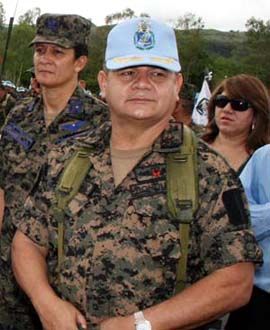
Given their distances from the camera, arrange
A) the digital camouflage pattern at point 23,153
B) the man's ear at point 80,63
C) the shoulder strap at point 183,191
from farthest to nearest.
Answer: the man's ear at point 80,63 → the digital camouflage pattern at point 23,153 → the shoulder strap at point 183,191

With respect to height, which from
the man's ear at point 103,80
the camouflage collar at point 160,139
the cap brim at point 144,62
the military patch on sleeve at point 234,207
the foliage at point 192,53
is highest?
the foliage at point 192,53

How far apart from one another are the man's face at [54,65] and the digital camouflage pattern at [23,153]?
0.12 meters

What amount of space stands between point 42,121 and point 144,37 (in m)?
1.35

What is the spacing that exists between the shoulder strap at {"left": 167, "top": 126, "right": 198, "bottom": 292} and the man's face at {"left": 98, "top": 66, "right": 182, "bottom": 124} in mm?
155

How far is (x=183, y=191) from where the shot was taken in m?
2.08

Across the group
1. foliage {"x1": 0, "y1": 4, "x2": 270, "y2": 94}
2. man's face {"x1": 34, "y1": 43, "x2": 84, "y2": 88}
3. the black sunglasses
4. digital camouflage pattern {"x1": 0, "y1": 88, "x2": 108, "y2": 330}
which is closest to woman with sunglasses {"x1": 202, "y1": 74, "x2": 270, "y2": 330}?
the black sunglasses

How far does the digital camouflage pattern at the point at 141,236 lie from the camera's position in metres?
2.09

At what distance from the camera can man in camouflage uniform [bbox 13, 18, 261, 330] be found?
2072 millimetres

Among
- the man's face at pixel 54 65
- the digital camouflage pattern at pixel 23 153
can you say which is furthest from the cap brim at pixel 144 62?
the man's face at pixel 54 65

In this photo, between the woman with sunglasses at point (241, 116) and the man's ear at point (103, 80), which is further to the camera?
the woman with sunglasses at point (241, 116)

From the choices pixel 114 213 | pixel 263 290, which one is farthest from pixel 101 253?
pixel 263 290

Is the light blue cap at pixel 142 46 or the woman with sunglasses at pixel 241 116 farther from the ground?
the light blue cap at pixel 142 46

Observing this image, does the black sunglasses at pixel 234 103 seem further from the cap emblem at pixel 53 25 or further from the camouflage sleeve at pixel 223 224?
the camouflage sleeve at pixel 223 224

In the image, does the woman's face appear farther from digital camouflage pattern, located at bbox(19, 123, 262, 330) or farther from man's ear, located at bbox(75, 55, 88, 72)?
digital camouflage pattern, located at bbox(19, 123, 262, 330)
